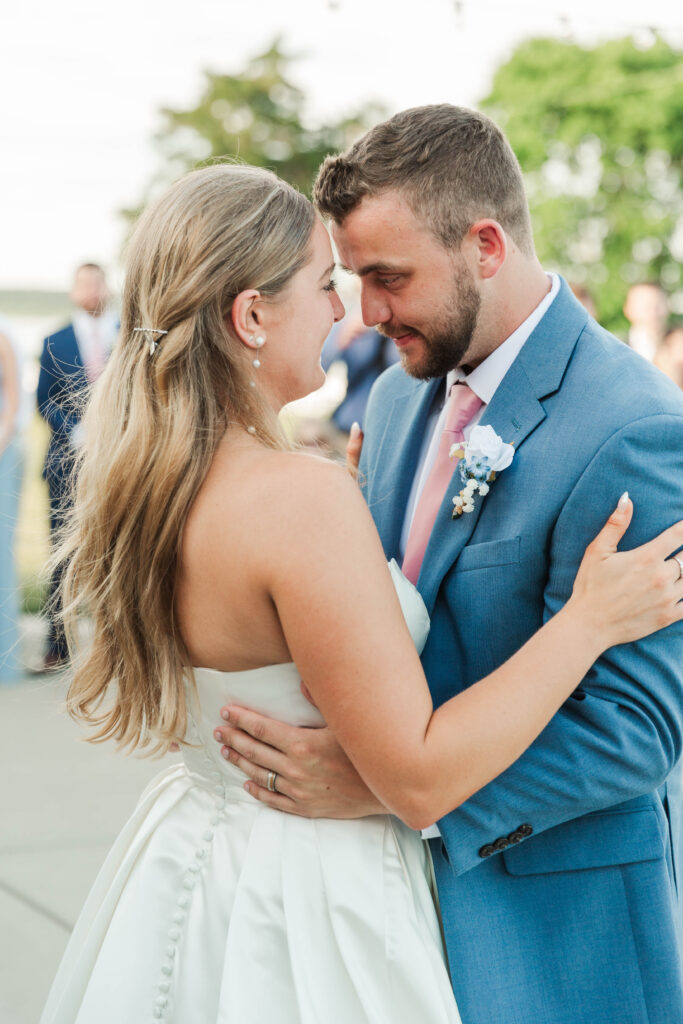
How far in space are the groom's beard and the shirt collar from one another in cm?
6

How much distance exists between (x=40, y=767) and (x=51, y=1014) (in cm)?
371

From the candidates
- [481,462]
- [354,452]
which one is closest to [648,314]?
[354,452]

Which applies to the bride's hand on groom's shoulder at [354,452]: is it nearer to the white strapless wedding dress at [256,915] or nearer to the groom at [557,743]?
the groom at [557,743]

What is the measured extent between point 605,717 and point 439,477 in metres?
0.71

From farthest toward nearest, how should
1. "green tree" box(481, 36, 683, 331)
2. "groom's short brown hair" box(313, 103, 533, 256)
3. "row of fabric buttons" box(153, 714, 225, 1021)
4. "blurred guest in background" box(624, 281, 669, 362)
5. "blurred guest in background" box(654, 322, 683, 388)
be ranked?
"green tree" box(481, 36, 683, 331) < "blurred guest in background" box(624, 281, 669, 362) < "blurred guest in background" box(654, 322, 683, 388) < "groom's short brown hair" box(313, 103, 533, 256) < "row of fabric buttons" box(153, 714, 225, 1021)

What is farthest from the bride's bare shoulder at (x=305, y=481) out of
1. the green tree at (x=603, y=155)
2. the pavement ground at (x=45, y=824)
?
the green tree at (x=603, y=155)

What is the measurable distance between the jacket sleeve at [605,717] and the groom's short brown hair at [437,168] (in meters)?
0.69

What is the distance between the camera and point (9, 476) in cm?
693

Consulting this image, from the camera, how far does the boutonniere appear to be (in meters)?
2.05

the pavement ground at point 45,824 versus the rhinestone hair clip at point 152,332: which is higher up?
the rhinestone hair clip at point 152,332

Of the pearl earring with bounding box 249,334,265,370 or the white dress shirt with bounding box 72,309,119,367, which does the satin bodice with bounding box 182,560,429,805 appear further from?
the white dress shirt with bounding box 72,309,119,367

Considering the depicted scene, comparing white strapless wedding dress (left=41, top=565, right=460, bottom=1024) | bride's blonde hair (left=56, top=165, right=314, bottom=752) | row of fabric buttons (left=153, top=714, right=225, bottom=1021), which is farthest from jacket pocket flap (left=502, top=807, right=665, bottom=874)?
bride's blonde hair (left=56, top=165, right=314, bottom=752)

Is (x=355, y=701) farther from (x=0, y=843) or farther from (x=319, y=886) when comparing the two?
(x=0, y=843)

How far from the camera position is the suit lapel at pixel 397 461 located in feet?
8.25
